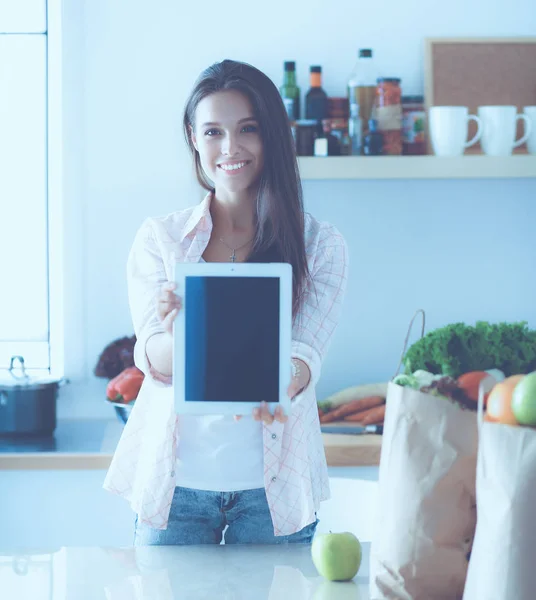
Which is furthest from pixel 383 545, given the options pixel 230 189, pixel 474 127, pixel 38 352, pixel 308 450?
pixel 38 352

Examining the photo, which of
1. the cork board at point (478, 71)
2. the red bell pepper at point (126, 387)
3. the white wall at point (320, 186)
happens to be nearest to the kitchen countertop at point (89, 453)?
the red bell pepper at point (126, 387)

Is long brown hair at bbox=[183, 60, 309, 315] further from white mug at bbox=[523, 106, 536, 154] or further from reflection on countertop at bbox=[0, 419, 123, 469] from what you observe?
white mug at bbox=[523, 106, 536, 154]

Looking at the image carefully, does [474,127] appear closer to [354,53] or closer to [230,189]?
[354,53]

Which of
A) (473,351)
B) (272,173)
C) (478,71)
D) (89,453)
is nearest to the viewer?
(473,351)

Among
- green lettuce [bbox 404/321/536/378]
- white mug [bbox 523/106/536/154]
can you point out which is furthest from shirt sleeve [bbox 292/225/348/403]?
white mug [bbox 523/106/536/154]

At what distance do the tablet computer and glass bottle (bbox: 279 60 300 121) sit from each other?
1.46 m

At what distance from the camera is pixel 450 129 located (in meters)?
2.38

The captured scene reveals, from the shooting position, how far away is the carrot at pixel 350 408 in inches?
95.3

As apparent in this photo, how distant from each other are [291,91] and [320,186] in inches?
11.5

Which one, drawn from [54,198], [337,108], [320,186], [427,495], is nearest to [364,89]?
[337,108]

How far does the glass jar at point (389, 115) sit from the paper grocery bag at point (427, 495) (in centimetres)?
163

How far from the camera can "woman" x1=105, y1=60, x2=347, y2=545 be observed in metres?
1.44

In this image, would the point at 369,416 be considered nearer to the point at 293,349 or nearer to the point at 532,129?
the point at 532,129

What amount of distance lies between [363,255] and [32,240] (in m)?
0.99
